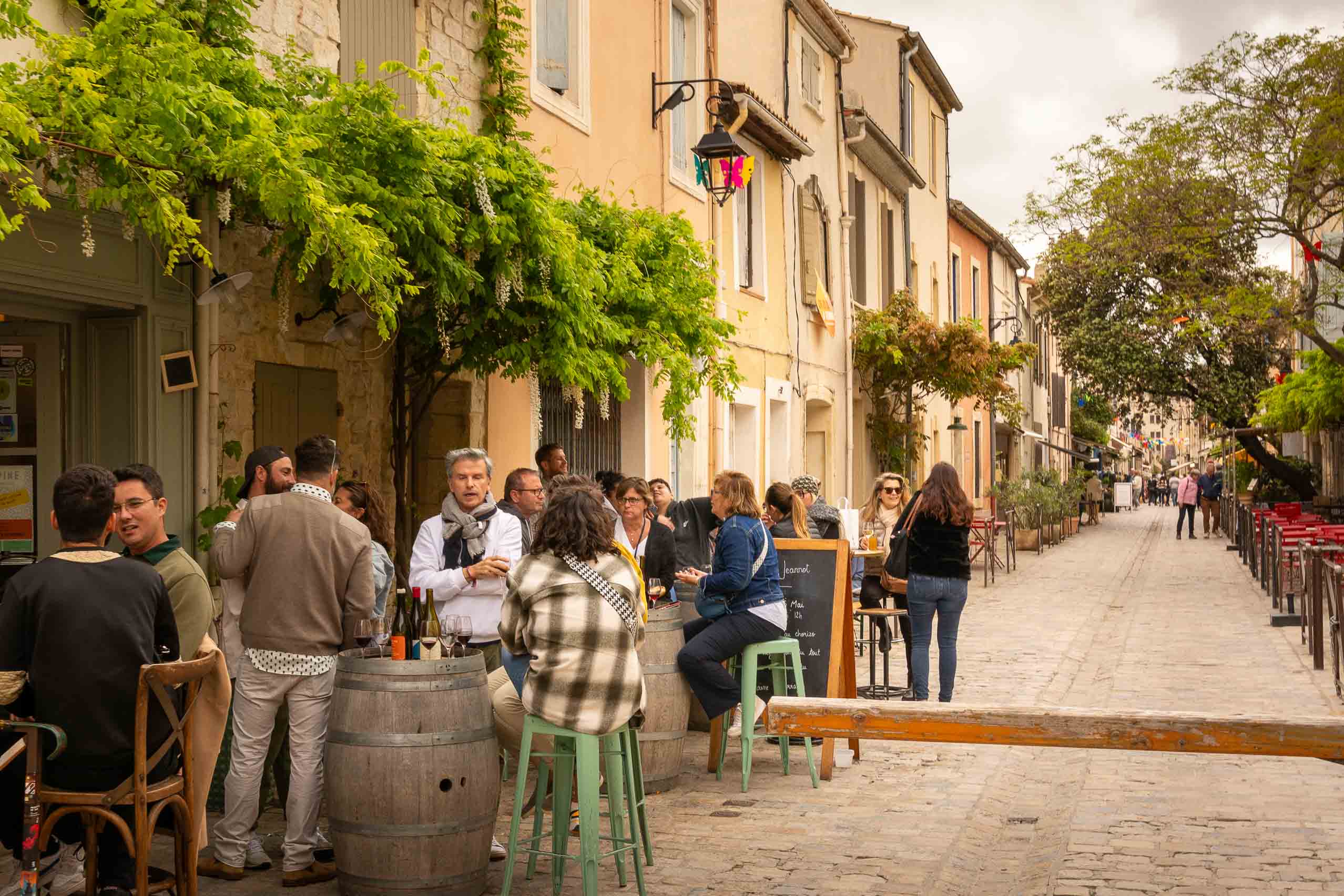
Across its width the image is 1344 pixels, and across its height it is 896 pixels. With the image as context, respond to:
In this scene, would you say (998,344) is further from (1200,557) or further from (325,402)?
(325,402)

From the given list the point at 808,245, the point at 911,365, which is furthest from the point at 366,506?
the point at 911,365

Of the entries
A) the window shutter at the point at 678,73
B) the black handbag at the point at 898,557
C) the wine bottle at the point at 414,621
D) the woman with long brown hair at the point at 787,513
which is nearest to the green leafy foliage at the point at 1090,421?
the window shutter at the point at 678,73

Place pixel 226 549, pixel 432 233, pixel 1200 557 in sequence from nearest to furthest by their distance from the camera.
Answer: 1. pixel 226 549
2. pixel 432 233
3. pixel 1200 557

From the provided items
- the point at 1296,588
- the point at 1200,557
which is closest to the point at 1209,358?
the point at 1200,557

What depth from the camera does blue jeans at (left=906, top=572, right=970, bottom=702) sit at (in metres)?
8.87

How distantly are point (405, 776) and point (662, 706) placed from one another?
2354 mm

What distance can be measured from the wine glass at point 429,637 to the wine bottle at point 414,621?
0.07 feet

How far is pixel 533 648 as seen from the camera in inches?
203

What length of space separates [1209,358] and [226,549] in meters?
32.5

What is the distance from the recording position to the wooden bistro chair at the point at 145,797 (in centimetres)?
439

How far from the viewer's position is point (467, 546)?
6434 millimetres

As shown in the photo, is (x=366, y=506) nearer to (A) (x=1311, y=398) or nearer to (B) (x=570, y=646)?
(B) (x=570, y=646)

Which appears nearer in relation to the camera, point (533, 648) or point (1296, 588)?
point (533, 648)

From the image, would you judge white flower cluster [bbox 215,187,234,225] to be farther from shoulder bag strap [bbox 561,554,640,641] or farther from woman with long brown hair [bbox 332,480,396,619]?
shoulder bag strap [bbox 561,554,640,641]
